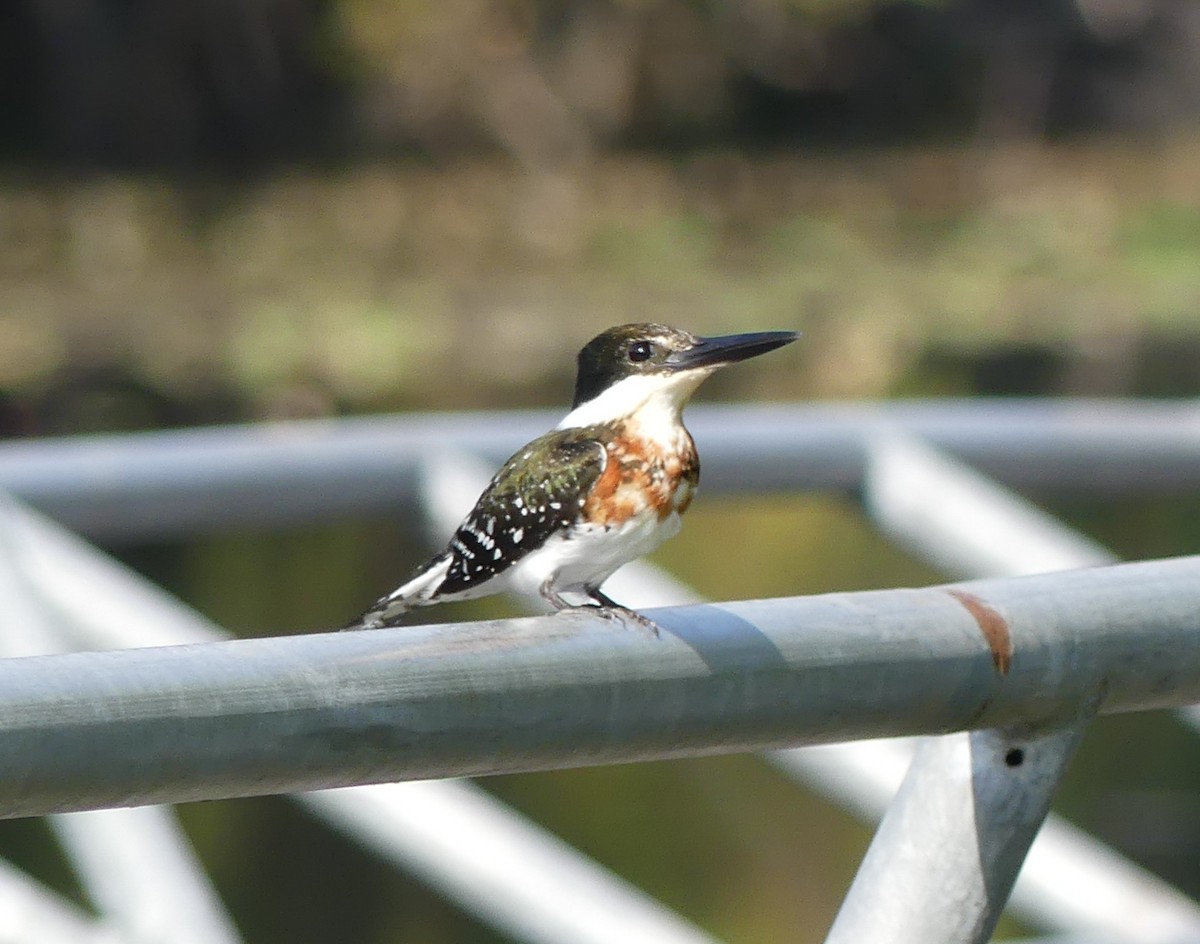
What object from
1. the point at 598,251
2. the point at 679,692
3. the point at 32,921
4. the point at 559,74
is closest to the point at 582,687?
the point at 679,692

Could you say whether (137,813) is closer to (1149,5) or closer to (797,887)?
A: (797,887)

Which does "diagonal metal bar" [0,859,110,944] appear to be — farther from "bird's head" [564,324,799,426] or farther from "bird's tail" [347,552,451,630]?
"bird's head" [564,324,799,426]

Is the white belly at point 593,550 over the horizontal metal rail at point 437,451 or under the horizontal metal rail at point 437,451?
under

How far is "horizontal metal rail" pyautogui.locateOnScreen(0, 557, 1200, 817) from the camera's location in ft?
2.87

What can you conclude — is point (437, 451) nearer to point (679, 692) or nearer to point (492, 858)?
point (492, 858)

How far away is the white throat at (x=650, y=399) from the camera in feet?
5.47

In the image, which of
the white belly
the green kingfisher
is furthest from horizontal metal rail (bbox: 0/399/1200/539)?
the white belly

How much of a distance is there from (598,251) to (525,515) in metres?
18.0

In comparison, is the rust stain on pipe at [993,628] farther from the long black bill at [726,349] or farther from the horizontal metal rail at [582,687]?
the long black bill at [726,349]

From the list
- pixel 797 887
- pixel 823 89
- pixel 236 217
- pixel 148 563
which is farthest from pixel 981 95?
pixel 797 887

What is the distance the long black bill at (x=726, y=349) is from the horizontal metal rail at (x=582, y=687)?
18.4 inches

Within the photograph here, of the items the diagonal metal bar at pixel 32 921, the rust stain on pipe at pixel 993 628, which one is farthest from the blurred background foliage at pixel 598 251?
the rust stain on pipe at pixel 993 628

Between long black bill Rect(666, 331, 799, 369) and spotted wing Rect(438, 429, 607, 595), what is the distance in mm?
97

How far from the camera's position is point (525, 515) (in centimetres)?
166
